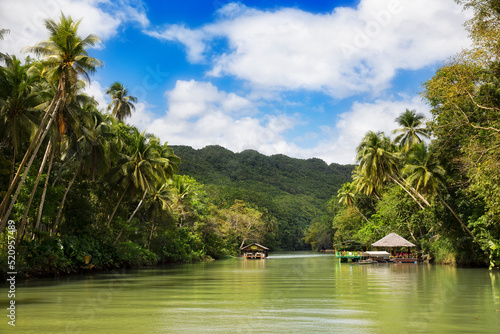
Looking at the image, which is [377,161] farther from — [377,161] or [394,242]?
[394,242]

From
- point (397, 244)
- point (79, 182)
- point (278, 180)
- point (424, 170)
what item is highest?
point (278, 180)

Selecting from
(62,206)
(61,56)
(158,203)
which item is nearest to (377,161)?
(158,203)

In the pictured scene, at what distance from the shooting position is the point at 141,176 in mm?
30781

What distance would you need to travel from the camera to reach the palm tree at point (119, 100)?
142 ft

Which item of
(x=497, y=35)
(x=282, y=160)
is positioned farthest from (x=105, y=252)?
(x=282, y=160)

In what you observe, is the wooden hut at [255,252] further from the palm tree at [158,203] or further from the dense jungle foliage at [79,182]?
the palm tree at [158,203]

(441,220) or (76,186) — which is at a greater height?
(76,186)

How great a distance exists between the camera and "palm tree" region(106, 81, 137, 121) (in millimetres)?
43156

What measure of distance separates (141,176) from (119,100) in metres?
15.6

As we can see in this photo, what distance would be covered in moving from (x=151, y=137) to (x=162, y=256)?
1166cm

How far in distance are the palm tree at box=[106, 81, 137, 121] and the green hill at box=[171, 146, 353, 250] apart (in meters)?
37.7

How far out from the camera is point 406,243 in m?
36.1

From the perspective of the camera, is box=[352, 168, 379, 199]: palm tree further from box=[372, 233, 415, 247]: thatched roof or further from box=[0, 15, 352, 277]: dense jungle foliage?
box=[0, 15, 352, 277]: dense jungle foliage

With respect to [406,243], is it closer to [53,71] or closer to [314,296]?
[314,296]
